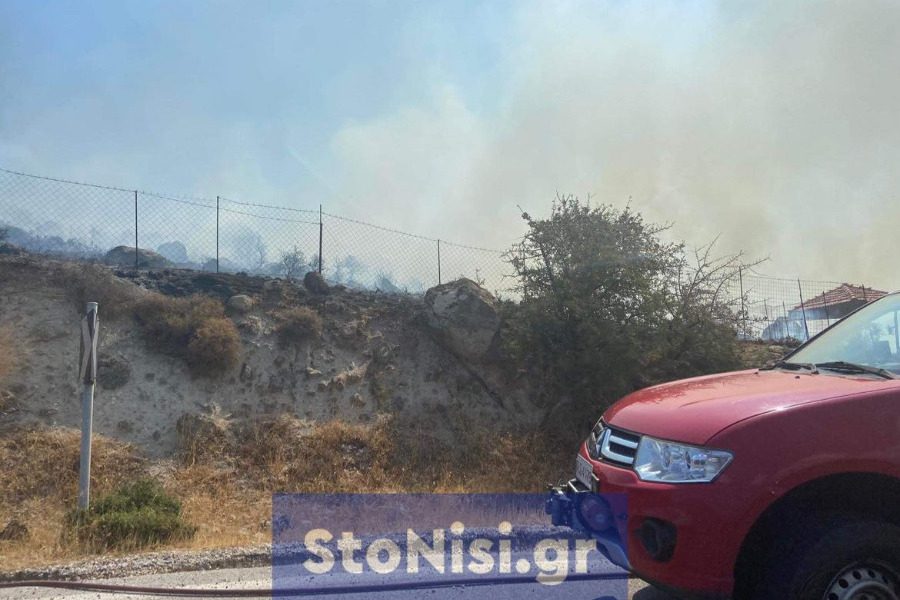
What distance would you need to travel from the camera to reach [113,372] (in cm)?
1020

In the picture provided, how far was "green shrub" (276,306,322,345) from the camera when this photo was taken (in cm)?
1176

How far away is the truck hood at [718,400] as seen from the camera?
A: 291cm

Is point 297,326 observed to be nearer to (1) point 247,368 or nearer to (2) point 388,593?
(1) point 247,368

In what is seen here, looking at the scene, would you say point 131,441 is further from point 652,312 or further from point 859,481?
point 859,481

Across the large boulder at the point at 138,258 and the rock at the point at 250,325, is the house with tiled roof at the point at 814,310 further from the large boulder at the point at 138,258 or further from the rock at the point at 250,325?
the large boulder at the point at 138,258

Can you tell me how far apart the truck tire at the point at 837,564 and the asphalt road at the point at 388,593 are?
1.30m

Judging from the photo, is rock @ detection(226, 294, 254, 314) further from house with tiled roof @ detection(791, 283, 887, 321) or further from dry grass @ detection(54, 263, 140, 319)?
house with tiled roof @ detection(791, 283, 887, 321)

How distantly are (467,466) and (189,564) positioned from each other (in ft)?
20.6

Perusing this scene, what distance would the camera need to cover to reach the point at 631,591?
402 centimetres

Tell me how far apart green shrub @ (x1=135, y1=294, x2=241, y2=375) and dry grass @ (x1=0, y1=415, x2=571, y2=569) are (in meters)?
1.47

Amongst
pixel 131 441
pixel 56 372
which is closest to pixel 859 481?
pixel 131 441

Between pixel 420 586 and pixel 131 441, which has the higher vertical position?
pixel 131 441

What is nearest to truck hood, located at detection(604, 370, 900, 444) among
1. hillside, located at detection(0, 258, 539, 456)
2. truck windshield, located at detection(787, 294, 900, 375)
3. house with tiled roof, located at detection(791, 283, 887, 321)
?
truck windshield, located at detection(787, 294, 900, 375)

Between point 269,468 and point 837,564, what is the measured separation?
811 centimetres
